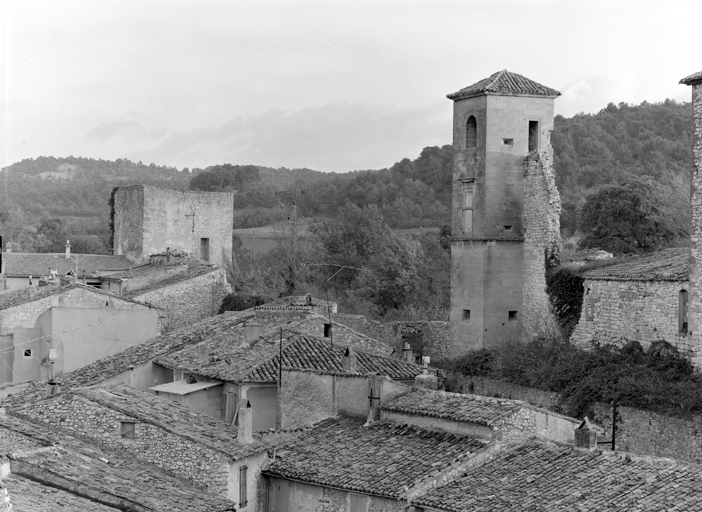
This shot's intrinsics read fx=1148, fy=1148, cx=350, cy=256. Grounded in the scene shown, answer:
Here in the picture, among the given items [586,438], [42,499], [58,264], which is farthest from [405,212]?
[42,499]

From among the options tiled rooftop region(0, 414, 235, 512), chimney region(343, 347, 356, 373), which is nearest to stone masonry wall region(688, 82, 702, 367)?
chimney region(343, 347, 356, 373)

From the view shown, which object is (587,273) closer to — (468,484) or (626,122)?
(468,484)

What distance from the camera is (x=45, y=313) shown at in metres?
26.5

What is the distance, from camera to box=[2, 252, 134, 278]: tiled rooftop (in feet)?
139

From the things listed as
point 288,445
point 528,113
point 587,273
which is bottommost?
point 288,445

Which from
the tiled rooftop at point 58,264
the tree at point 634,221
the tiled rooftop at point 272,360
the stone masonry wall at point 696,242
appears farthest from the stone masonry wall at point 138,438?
the tiled rooftop at point 58,264

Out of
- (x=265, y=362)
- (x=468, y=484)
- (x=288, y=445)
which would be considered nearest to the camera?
(x=468, y=484)

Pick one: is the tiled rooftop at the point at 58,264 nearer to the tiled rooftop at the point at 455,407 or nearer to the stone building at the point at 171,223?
the stone building at the point at 171,223

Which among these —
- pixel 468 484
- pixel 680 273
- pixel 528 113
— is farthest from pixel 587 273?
pixel 468 484

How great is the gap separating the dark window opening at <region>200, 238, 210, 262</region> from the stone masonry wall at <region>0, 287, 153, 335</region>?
15.0 meters

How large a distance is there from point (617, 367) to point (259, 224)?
5139 centimetres

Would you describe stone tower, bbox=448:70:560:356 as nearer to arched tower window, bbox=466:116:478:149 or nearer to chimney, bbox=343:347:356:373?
arched tower window, bbox=466:116:478:149

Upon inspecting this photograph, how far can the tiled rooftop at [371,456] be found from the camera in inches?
601

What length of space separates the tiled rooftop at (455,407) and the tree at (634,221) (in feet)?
58.8
